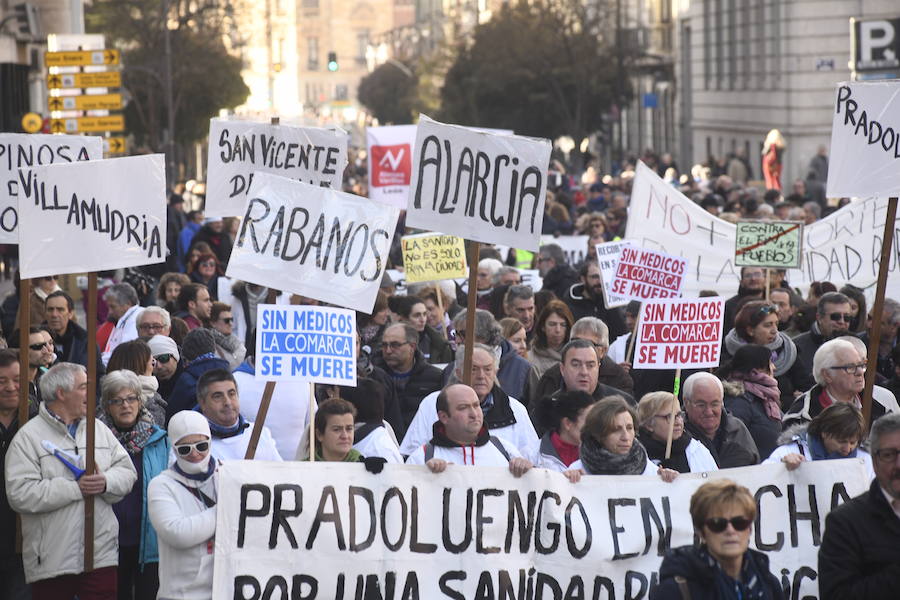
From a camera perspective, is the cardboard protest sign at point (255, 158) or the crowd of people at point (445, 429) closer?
the crowd of people at point (445, 429)

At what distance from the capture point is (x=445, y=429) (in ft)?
23.6

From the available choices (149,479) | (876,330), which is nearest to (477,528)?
(149,479)

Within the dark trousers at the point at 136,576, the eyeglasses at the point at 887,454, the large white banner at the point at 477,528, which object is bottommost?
the dark trousers at the point at 136,576

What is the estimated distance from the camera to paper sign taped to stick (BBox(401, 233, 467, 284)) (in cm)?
1255

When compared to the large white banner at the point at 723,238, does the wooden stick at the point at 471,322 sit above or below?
above

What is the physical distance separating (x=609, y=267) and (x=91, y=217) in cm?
545

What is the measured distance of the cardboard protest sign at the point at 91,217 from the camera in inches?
302

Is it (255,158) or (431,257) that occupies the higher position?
(255,158)

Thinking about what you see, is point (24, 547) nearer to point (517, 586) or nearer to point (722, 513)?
point (517, 586)

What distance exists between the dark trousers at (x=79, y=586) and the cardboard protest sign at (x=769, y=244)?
6898mm

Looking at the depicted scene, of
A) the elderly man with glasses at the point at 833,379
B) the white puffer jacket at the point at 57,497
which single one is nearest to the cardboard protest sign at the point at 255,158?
the white puffer jacket at the point at 57,497

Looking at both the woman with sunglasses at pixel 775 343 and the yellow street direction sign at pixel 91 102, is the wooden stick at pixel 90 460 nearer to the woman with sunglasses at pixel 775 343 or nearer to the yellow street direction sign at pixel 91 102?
the woman with sunglasses at pixel 775 343

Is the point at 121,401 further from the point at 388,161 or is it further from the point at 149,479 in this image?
the point at 388,161

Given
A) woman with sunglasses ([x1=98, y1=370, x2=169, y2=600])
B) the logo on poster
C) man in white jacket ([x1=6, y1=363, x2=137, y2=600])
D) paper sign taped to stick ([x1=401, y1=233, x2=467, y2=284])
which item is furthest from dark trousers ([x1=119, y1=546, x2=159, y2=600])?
the logo on poster
